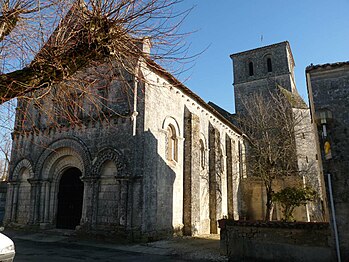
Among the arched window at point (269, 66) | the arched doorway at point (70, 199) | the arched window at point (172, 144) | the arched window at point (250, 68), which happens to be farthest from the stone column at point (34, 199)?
the arched window at point (269, 66)

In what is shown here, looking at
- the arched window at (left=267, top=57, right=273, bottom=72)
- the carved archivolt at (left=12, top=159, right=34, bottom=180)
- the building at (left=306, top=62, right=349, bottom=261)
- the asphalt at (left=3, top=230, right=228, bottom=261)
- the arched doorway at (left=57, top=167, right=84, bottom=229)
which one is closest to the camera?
the building at (left=306, top=62, right=349, bottom=261)

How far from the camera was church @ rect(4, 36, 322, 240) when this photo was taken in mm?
11711

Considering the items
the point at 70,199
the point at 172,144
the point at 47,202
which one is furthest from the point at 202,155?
the point at 47,202

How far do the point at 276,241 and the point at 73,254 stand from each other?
20.5 ft

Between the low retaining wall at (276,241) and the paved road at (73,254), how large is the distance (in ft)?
6.01

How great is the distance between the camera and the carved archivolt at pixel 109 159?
11837 millimetres

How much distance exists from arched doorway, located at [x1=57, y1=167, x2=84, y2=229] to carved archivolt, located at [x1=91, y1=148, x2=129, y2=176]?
181 cm

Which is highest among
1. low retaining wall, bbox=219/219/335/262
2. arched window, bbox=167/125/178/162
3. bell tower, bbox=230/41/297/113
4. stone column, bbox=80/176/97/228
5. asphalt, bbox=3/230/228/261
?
bell tower, bbox=230/41/297/113

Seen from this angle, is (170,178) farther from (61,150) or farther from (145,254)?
(61,150)

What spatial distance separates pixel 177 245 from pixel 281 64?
25511mm

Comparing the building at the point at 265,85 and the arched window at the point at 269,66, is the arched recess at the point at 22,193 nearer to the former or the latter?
the building at the point at 265,85

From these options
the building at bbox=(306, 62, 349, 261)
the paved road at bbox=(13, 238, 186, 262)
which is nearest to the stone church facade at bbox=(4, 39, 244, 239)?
the paved road at bbox=(13, 238, 186, 262)

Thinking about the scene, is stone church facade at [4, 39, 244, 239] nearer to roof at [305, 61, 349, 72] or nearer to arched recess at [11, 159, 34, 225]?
arched recess at [11, 159, 34, 225]

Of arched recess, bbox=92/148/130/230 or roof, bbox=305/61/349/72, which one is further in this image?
arched recess, bbox=92/148/130/230
